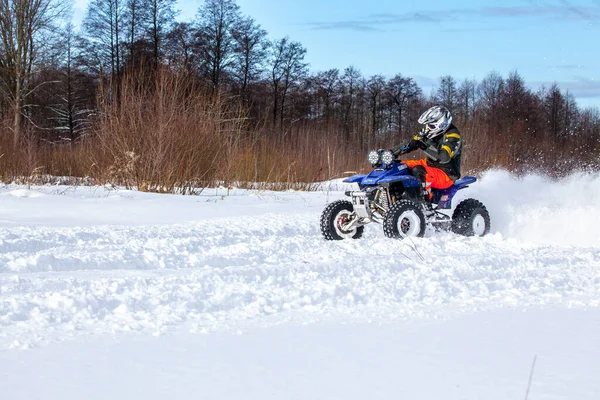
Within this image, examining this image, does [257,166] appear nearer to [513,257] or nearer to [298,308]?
[513,257]

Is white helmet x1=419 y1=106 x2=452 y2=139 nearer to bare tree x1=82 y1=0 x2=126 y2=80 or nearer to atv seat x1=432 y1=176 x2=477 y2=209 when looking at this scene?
atv seat x1=432 y1=176 x2=477 y2=209

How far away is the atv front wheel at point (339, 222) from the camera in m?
7.55

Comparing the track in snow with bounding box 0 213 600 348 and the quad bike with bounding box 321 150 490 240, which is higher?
the quad bike with bounding box 321 150 490 240

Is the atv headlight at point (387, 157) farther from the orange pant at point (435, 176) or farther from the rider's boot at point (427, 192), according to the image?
the rider's boot at point (427, 192)

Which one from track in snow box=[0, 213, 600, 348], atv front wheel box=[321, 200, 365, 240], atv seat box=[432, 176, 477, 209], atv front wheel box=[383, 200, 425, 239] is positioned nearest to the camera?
track in snow box=[0, 213, 600, 348]

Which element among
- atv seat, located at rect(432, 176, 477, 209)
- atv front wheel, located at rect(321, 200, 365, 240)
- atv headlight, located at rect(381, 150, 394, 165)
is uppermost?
atv headlight, located at rect(381, 150, 394, 165)

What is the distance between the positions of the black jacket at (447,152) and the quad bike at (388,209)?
413 millimetres

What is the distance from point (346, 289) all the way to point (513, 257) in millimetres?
2207

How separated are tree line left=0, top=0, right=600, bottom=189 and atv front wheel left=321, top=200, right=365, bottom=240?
4.92 m

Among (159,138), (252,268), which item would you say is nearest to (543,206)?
(252,268)

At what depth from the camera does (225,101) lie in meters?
13.4

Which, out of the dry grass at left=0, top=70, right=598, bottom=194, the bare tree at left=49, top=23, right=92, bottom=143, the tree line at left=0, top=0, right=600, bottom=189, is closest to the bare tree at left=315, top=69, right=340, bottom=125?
the tree line at left=0, top=0, right=600, bottom=189

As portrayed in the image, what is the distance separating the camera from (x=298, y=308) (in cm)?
406

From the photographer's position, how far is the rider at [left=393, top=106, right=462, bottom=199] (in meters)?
8.02
